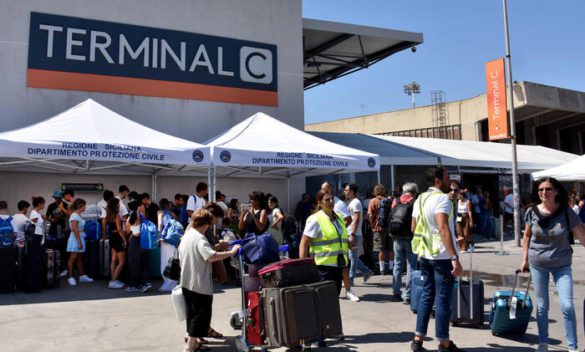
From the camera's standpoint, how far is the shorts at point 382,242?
889 cm

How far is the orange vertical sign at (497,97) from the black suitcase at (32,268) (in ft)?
43.9

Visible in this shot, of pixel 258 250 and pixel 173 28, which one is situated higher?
pixel 173 28

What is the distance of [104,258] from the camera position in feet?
29.8

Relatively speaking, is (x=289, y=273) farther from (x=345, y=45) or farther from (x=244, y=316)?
(x=345, y=45)

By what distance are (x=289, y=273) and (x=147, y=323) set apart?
249 centimetres

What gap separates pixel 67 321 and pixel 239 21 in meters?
10.0

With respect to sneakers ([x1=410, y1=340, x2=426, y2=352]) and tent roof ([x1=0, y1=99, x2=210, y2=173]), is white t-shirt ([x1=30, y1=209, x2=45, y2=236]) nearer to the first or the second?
tent roof ([x1=0, y1=99, x2=210, y2=173])

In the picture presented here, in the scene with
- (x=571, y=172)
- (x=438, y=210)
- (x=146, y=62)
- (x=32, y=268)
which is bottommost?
(x=32, y=268)

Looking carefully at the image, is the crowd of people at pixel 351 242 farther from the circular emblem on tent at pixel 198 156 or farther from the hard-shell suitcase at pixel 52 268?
the circular emblem on tent at pixel 198 156

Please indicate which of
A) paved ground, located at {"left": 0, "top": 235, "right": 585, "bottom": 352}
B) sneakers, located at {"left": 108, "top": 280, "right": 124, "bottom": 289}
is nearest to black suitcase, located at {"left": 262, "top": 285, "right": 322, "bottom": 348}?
paved ground, located at {"left": 0, "top": 235, "right": 585, "bottom": 352}

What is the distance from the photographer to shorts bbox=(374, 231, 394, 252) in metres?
8.89

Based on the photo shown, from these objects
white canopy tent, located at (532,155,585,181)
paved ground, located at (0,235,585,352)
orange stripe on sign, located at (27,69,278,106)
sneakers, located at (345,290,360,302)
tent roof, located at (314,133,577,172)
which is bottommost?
paved ground, located at (0,235,585,352)

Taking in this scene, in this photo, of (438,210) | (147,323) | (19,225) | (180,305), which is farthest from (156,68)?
(438,210)

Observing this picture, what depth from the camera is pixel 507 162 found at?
61.0ft
